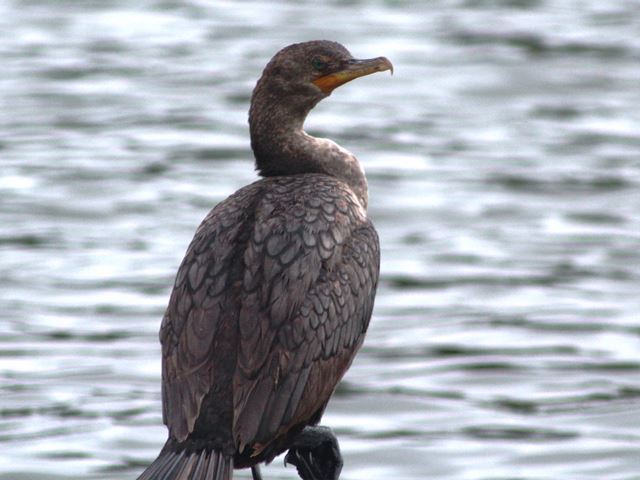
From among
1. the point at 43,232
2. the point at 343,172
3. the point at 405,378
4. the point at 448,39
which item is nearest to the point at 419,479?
the point at 405,378

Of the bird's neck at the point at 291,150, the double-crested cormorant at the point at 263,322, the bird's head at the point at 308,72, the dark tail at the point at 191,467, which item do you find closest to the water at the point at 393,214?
the bird's neck at the point at 291,150

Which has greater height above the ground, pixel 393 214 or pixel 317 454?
pixel 317 454

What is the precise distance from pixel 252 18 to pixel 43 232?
7115 mm

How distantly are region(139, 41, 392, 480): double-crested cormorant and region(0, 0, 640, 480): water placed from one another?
3266 mm

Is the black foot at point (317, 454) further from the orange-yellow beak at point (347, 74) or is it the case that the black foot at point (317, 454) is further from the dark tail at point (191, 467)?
the orange-yellow beak at point (347, 74)

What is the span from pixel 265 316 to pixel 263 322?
3 cm

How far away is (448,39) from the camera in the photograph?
20109 mm

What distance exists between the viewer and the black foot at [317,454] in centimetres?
638

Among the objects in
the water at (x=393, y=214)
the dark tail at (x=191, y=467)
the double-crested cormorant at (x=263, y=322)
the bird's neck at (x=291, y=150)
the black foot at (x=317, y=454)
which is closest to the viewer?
the dark tail at (x=191, y=467)

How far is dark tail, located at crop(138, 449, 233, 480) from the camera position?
6027mm

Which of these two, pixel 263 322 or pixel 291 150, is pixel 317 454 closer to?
pixel 263 322

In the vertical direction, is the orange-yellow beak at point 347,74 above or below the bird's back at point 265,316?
above

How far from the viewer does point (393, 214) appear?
47.5 ft

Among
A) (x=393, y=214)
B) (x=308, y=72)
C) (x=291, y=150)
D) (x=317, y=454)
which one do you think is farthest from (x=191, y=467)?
(x=393, y=214)
